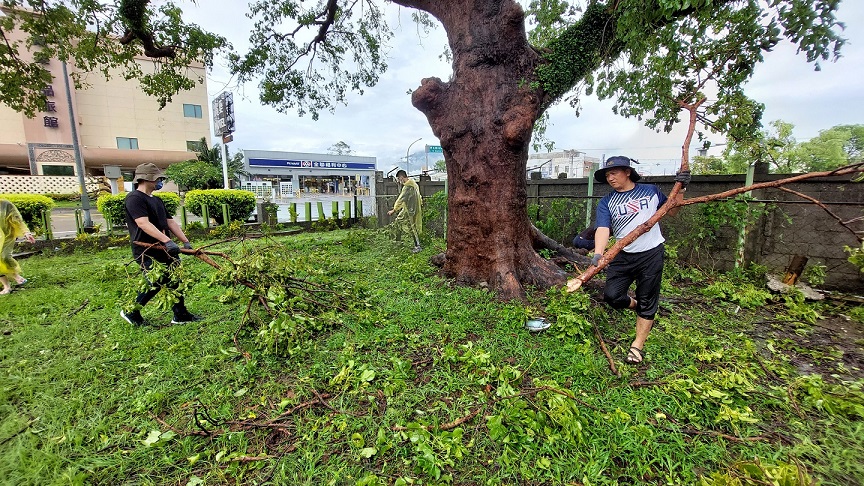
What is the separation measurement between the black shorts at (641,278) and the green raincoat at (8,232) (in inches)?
307

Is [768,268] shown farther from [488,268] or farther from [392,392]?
[392,392]

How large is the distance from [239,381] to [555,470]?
2263 mm

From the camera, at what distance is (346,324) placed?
3428 millimetres

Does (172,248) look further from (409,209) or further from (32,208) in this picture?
(32,208)

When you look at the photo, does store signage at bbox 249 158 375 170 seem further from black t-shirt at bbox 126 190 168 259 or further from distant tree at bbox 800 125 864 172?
distant tree at bbox 800 125 864 172

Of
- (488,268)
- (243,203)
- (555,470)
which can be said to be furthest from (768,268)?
(243,203)

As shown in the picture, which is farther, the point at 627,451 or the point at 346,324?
the point at 346,324

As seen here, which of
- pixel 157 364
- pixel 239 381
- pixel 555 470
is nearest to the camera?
pixel 555 470

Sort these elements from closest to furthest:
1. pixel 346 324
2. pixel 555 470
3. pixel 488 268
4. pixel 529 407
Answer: pixel 555 470 < pixel 529 407 < pixel 346 324 < pixel 488 268

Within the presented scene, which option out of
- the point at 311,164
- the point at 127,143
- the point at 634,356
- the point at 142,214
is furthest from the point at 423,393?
the point at 311,164

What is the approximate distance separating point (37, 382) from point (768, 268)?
7.99 metres

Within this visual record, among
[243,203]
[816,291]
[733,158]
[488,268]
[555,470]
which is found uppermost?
[733,158]

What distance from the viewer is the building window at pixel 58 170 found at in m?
25.2

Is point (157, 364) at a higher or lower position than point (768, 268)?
lower
